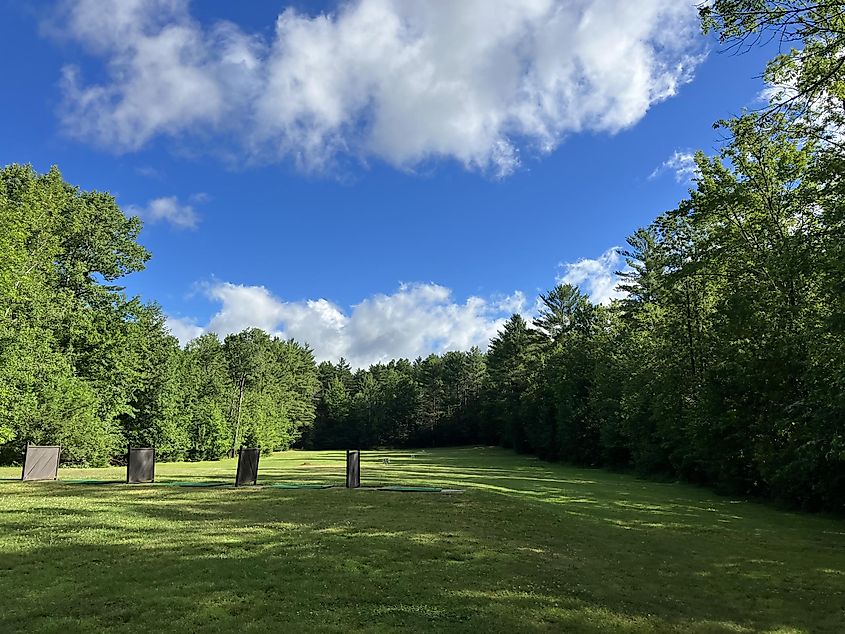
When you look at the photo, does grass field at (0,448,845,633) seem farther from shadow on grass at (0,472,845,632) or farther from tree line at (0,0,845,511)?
tree line at (0,0,845,511)

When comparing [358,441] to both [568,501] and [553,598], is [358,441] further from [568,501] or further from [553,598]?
[553,598]

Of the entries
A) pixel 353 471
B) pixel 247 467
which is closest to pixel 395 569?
pixel 353 471

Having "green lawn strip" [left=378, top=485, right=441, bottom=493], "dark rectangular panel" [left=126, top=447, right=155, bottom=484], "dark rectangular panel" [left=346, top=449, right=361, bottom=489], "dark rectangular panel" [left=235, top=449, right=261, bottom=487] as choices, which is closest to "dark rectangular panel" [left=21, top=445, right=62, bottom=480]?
"dark rectangular panel" [left=126, top=447, right=155, bottom=484]

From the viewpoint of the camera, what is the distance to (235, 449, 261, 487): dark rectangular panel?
16.6 metres

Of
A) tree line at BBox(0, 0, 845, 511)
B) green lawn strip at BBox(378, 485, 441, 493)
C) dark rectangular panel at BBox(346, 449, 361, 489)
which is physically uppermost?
tree line at BBox(0, 0, 845, 511)

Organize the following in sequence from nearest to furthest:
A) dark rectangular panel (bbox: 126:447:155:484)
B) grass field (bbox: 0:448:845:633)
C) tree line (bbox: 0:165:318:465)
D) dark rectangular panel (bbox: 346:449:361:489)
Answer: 1. grass field (bbox: 0:448:845:633)
2. dark rectangular panel (bbox: 346:449:361:489)
3. dark rectangular panel (bbox: 126:447:155:484)
4. tree line (bbox: 0:165:318:465)

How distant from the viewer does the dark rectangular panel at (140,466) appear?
16922 mm

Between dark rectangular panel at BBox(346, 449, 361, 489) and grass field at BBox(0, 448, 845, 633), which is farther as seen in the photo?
dark rectangular panel at BBox(346, 449, 361, 489)

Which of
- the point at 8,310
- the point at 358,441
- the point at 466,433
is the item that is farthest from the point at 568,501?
the point at 358,441

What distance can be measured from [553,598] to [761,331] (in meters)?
15.5

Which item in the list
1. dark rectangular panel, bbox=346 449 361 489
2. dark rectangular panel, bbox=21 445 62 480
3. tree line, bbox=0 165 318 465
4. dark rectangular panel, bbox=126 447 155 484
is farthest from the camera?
tree line, bbox=0 165 318 465

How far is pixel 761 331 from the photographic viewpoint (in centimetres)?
1831

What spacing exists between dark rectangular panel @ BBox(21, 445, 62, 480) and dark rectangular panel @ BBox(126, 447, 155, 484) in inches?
110

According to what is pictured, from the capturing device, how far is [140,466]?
672 inches
